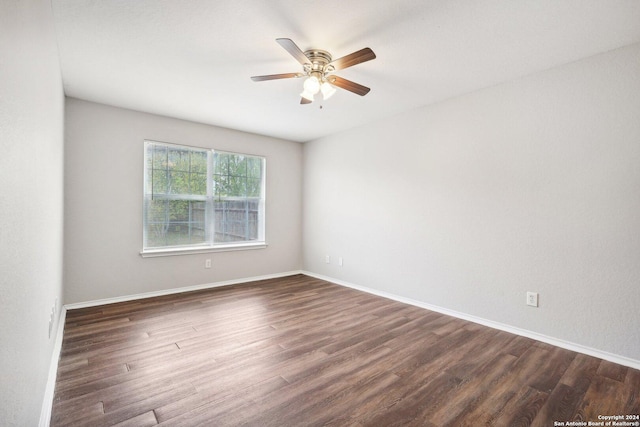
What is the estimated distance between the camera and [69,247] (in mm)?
3373

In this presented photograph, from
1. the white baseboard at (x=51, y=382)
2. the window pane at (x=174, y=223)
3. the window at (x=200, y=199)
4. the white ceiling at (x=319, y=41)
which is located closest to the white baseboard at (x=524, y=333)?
the window at (x=200, y=199)

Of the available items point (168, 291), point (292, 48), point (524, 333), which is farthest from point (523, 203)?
point (168, 291)

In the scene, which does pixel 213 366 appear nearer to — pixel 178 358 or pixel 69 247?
pixel 178 358

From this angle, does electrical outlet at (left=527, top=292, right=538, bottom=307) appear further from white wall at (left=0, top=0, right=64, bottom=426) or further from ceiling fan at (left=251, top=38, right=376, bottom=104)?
white wall at (left=0, top=0, right=64, bottom=426)

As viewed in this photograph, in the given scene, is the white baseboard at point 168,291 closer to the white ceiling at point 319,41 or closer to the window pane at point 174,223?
the window pane at point 174,223

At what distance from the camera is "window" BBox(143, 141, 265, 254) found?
400 centimetres

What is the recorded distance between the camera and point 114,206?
367cm

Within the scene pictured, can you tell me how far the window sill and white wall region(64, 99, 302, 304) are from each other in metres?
0.08

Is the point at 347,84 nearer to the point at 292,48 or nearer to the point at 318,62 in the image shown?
the point at 318,62

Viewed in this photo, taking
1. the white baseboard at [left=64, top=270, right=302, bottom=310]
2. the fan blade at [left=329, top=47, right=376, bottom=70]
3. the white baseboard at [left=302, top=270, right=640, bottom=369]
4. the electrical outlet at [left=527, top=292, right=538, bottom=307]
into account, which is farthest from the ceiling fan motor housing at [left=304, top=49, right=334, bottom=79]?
the white baseboard at [left=64, top=270, right=302, bottom=310]

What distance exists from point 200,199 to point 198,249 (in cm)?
74

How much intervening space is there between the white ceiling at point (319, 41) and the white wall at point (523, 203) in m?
0.30

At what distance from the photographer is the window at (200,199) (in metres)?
4.00

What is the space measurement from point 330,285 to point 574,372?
2.97 meters
